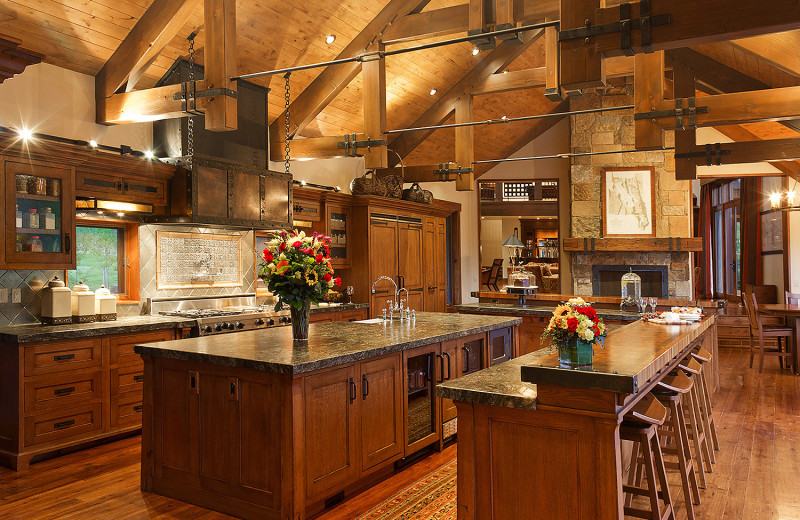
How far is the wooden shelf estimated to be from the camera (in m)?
10.5

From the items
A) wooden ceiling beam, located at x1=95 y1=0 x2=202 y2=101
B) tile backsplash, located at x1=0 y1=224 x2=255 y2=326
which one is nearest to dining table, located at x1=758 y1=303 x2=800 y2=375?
tile backsplash, located at x1=0 y1=224 x2=255 y2=326

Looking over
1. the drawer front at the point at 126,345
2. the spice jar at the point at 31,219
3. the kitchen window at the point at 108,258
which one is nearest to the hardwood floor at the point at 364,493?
the drawer front at the point at 126,345

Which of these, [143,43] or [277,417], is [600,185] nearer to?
[143,43]

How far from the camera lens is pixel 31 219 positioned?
4.78 metres

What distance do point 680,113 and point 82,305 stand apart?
18.7 feet

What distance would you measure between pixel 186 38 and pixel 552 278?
11.7 metres

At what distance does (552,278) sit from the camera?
15.5 m

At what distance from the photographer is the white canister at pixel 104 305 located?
211 inches

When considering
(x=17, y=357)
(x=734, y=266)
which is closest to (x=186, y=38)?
(x=17, y=357)

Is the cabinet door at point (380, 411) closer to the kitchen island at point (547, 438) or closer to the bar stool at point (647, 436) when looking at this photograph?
the kitchen island at point (547, 438)

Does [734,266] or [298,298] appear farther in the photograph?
[734,266]

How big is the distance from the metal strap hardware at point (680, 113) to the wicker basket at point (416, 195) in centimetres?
412

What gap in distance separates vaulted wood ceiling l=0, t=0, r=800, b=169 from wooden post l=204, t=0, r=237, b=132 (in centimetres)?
77

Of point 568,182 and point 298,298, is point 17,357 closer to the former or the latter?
point 298,298
